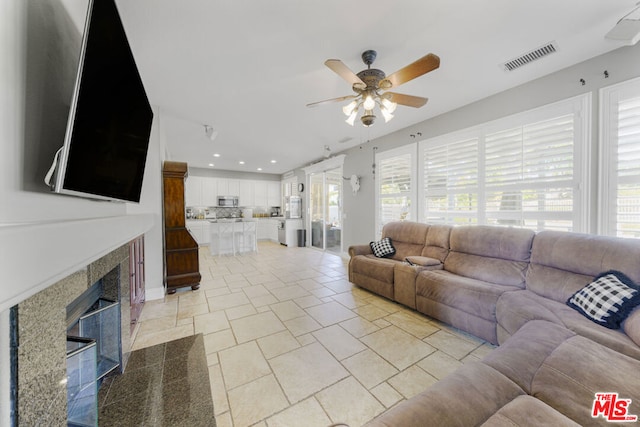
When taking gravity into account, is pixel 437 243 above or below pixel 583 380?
above

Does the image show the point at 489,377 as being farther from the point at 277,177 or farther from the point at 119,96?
the point at 277,177

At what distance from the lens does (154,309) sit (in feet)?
9.33

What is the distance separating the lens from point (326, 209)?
6.51m

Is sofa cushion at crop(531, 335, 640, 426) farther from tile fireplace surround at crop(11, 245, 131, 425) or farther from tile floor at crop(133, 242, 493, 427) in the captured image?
tile fireplace surround at crop(11, 245, 131, 425)

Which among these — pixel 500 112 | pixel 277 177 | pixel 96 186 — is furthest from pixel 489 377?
pixel 277 177

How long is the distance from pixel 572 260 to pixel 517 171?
121 centimetres

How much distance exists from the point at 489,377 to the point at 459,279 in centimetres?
150

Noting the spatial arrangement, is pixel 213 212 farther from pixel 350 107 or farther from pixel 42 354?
pixel 42 354

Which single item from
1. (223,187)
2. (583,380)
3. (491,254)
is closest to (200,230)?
(223,187)

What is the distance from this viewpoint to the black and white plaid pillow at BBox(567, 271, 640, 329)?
1539mm

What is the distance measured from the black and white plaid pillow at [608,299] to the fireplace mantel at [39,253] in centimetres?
284

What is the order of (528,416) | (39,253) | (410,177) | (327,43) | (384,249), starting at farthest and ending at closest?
(410,177)
(384,249)
(327,43)
(528,416)
(39,253)

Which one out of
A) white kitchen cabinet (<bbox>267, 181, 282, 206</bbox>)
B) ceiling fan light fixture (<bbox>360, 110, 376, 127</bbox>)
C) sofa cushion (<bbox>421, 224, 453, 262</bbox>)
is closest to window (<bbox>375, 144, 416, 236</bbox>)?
sofa cushion (<bbox>421, 224, 453, 262</bbox>)

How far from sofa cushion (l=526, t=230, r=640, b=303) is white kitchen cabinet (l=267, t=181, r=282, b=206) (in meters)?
7.65
